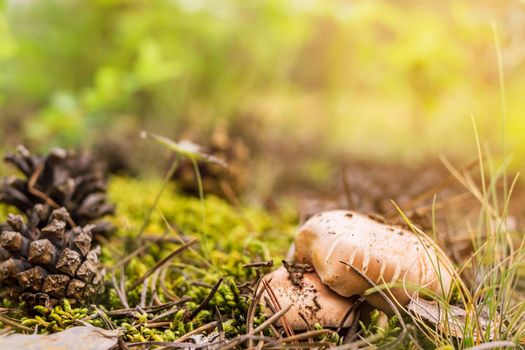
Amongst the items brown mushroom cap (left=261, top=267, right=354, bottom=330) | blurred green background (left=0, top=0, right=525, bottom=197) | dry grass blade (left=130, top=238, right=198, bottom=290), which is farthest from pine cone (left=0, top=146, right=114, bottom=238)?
blurred green background (left=0, top=0, right=525, bottom=197)

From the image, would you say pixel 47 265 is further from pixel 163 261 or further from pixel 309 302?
pixel 309 302

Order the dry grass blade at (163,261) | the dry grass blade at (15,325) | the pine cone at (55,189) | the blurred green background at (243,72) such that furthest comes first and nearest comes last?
the blurred green background at (243,72) → the pine cone at (55,189) → the dry grass blade at (163,261) → the dry grass blade at (15,325)

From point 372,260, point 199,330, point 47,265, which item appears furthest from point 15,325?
point 372,260

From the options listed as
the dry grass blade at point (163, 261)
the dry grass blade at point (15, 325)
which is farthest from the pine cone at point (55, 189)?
the dry grass blade at point (15, 325)

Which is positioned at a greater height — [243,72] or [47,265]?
[243,72]

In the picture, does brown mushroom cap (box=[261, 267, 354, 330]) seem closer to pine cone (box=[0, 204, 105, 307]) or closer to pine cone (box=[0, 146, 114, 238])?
pine cone (box=[0, 204, 105, 307])

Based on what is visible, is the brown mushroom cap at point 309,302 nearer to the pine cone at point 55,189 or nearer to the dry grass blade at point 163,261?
the dry grass blade at point 163,261
